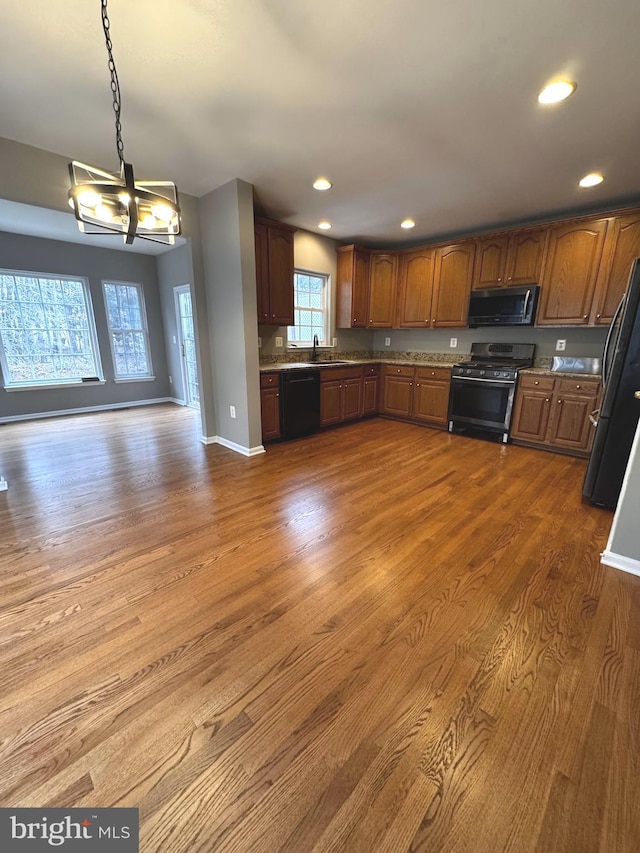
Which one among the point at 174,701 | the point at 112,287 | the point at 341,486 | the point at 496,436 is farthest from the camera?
the point at 112,287

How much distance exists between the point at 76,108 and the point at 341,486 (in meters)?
3.20

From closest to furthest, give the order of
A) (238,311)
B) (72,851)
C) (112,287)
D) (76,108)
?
(72,851), (76,108), (238,311), (112,287)

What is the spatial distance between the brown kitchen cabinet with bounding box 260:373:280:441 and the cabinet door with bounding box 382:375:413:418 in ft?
6.70

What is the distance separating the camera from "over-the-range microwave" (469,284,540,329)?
3.98 metres

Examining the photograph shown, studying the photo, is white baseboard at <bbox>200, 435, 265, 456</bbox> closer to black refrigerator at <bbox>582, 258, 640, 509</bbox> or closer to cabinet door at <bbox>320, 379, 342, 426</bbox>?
cabinet door at <bbox>320, 379, 342, 426</bbox>

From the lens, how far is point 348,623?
1.61 m

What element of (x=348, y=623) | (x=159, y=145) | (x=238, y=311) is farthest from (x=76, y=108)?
(x=348, y=623)

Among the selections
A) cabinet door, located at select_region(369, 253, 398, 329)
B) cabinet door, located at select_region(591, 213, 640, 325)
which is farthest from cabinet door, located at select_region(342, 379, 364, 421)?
cabinet door, located at select_region(591, 213, 640, 325)

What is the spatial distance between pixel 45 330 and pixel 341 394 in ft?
15.8

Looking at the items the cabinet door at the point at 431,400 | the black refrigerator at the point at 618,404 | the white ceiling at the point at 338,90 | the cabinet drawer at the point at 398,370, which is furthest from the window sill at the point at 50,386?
the black refrigerator at the point at 618,404

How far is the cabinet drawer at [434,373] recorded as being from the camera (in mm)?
4621

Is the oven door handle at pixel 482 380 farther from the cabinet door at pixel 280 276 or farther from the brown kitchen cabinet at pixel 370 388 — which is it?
the cabinet door at pixel 280 276

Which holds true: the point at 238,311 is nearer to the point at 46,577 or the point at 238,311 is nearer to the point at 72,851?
the point at 46,577

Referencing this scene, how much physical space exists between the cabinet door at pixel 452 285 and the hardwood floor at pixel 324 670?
110 inches
